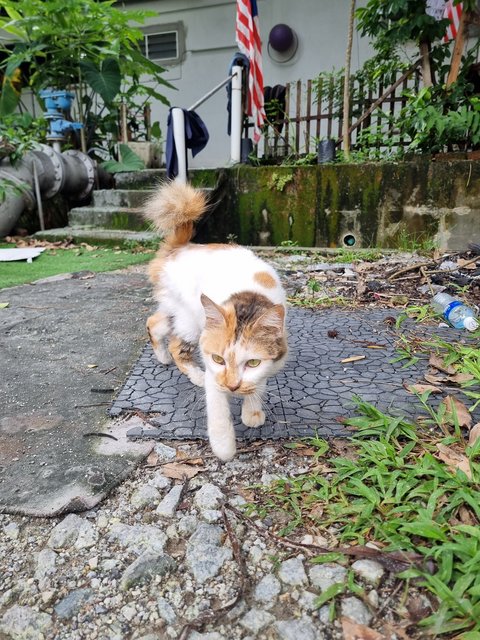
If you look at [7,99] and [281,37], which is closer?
[7,99]

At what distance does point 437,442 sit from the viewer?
1.84 m

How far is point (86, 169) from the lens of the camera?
823 centimetres

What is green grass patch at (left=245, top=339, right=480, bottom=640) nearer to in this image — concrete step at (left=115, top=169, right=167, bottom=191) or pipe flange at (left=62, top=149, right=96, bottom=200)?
concrete step at (left=115, top=169, right=167, bottom=191)

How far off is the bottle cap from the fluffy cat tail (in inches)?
78.7

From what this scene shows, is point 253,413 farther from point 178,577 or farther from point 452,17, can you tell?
point 452,17

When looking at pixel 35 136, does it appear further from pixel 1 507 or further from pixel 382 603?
pixel 382 603

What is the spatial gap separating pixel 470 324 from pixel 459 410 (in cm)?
124

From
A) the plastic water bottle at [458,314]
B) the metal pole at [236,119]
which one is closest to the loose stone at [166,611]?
the plastic water bottle at [458,314]

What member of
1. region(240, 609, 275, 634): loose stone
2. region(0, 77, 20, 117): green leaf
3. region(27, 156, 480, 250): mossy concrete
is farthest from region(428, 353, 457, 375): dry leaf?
region(0, 77, 20, 117): green leaf

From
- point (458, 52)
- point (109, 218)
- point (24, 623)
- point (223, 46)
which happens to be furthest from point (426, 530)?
point (223, 46)

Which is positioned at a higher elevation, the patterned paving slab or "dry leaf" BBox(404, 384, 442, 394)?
"dry leaf" BBox(404, 384, 442, 394)

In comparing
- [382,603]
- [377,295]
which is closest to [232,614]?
[382,603]

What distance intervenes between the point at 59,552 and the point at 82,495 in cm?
23

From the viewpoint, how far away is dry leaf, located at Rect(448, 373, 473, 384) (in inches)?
92.5
